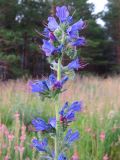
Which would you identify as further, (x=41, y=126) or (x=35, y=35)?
(x=35, y=35)

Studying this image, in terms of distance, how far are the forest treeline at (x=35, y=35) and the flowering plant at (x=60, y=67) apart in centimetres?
1760

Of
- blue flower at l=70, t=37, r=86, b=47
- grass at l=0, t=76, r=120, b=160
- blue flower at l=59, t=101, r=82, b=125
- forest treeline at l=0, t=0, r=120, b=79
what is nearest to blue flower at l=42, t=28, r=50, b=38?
blue flower at l=70, t=37, r=86, b=47

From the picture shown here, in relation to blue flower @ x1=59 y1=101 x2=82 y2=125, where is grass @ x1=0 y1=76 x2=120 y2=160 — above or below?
below

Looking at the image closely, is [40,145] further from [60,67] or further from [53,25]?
[53,25]

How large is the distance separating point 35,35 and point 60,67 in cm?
2319

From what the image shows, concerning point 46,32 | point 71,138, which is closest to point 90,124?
point 71,138

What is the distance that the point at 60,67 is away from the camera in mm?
1886

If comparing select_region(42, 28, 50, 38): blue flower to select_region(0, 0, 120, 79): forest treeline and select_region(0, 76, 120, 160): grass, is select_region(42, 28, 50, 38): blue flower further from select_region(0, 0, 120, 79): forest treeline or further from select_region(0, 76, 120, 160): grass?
select_region(0, 0, 120, 79): forest treeline

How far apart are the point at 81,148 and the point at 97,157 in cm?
23

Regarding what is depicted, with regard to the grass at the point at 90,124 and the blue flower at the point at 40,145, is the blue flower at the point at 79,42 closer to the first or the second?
the blue flower at the point at 40,145

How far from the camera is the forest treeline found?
23.4 meters

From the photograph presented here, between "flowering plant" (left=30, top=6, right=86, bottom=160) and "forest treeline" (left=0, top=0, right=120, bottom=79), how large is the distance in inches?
693

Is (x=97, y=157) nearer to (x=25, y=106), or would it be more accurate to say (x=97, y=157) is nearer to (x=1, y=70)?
(x=25, y=106)

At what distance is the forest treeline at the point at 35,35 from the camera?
76.6 feet
